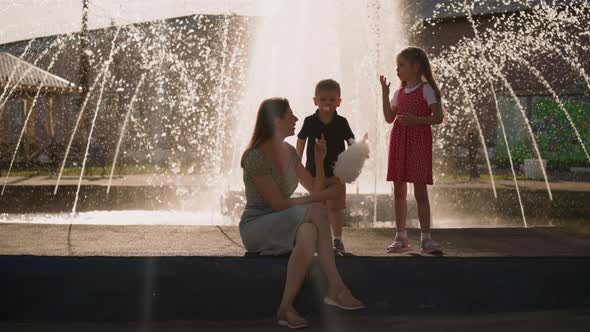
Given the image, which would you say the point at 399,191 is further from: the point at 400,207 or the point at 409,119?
the point at 409,119

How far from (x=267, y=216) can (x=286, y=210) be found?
0.39ft

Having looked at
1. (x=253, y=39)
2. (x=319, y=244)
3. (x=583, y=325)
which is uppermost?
(x=253, y=39)

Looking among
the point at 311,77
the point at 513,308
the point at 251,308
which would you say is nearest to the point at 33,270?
the point at 251,308

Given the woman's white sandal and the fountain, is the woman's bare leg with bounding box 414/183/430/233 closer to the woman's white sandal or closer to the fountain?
the woman's white sandal

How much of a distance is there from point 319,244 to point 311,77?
12.1 m

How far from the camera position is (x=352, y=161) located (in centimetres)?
438

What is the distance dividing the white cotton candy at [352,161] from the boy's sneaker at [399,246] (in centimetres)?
63

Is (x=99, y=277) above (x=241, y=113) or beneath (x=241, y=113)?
beneath

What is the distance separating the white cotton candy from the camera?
4371 millimetres

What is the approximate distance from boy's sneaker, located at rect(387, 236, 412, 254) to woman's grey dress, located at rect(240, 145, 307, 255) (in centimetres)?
75

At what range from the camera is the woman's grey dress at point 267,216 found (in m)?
4.32

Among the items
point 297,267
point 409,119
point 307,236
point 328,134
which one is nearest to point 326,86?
point 328,134

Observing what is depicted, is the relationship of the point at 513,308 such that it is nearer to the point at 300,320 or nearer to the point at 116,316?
the point at 300,320

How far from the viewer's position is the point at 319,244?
166 inches
